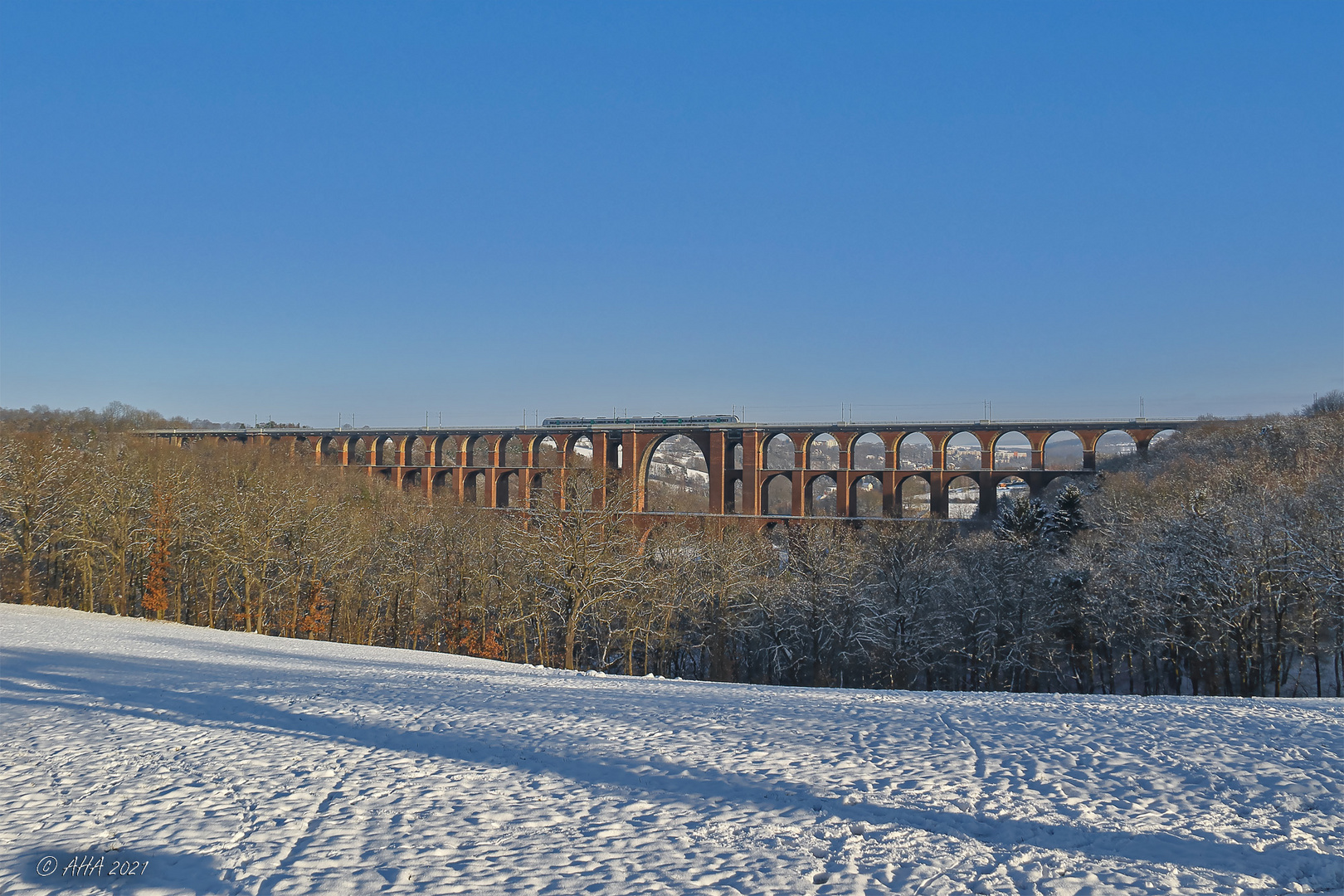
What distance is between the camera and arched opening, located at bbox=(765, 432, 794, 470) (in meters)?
53.2

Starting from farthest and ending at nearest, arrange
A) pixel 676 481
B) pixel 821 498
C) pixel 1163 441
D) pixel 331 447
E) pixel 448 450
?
1. pixel 676 481
2. pixel 821 498
3. pixel 331 447
4. pixel 448 450
5. pixel 1163 441

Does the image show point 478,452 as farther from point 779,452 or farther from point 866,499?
point 866,499

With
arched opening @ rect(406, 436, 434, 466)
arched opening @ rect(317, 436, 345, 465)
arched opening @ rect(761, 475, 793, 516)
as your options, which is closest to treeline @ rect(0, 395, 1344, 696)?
arched opening @ rect(406, 436, 434, 466)

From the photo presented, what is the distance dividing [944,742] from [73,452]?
29.8 m

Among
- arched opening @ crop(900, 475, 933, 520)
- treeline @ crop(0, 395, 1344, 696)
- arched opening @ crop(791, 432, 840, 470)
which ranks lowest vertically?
treeline @ crop(0, 395, 1344, 696)

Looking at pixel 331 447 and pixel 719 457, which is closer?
pixel 719 457

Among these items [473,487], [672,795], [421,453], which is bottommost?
[672,795]

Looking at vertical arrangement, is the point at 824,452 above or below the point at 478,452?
below

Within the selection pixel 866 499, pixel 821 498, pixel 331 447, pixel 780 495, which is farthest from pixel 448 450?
pixel 780 495

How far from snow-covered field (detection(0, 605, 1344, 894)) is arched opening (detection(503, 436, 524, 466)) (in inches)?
2026

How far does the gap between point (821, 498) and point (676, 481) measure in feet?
54.5

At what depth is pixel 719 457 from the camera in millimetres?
52156

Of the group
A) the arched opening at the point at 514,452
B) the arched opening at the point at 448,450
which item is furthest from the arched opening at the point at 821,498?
the arched opening at the point at 448,450

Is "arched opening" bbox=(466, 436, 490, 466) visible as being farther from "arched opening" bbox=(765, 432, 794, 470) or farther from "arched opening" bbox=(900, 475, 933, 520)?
"arched opening" bbox=(900, 475, 933, 520)
